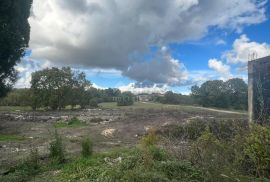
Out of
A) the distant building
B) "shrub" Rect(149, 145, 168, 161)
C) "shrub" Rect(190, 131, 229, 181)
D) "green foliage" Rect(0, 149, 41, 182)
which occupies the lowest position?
"green foliage" Rect(0, 149, 41, 182)

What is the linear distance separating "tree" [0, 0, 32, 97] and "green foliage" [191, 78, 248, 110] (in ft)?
94.8

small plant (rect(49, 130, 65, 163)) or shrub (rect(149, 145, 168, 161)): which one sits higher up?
shrub (rect(149, 145, 168, 161))

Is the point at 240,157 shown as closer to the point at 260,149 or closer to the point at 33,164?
the point at 260,149

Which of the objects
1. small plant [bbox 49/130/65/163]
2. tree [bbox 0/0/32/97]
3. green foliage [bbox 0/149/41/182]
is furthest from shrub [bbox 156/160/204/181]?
tree [bbox 0/0/32/97]

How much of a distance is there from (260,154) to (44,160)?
784 cm

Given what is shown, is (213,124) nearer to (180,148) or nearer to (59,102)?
(180,148)

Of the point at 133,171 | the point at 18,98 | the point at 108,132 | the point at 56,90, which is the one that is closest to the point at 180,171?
the point at 133,171

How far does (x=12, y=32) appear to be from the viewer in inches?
685

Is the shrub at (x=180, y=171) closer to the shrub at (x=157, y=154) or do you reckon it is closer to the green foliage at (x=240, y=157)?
the green foliage at (x=240, y=157)

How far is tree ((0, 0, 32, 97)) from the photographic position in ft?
55.4

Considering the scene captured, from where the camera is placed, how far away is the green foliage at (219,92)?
45.1 metres

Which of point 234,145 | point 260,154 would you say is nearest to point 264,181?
point 260,154

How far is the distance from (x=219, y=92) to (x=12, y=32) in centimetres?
3671

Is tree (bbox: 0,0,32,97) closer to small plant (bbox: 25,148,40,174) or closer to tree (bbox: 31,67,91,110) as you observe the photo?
small plant (bbox: 25,148,40,174)
